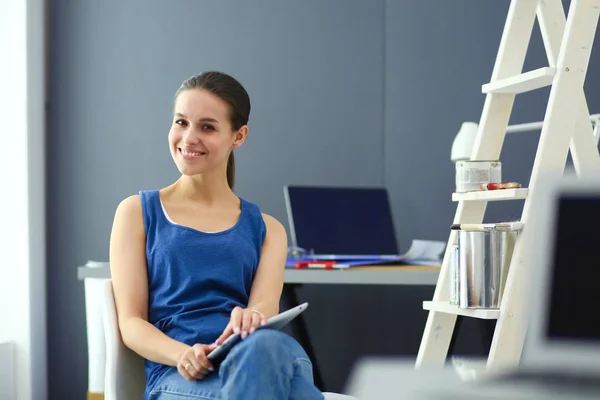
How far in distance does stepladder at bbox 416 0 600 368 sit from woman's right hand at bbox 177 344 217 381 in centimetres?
61

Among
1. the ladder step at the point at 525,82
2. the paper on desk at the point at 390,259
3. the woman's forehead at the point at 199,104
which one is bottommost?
the paper on desk at the point at 390,259

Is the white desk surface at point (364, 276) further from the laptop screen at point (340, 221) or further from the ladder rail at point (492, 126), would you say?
the ladder rail at point (492, 126)

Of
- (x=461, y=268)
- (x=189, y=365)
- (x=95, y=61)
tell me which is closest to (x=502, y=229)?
(x=461, y=268)

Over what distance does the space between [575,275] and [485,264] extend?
3.87 ft

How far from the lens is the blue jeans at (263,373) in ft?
4.11

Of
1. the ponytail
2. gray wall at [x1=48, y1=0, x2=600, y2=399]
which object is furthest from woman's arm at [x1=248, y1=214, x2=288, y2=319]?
gray wall at [x1=48, y1=0, x2=600, y2=399]

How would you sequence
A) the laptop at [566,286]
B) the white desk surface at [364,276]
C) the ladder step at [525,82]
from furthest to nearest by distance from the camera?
the white desk surface at [364,276] → the ladder step at [525,82] → the laptop at [566,286]

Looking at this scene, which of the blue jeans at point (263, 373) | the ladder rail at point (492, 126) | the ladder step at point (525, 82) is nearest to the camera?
the blue jeans at point (263, 373)

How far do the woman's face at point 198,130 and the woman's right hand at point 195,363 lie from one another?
Result: 1.39 feet

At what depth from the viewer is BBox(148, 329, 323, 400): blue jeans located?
1.25 metres

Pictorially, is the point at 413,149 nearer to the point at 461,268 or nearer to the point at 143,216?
the point at 461,268

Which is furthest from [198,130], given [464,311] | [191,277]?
[464,311]

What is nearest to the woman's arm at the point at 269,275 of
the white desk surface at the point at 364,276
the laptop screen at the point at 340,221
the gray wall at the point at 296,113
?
the white desk surface at the point at 364,276

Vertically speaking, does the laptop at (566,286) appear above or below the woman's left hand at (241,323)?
above
